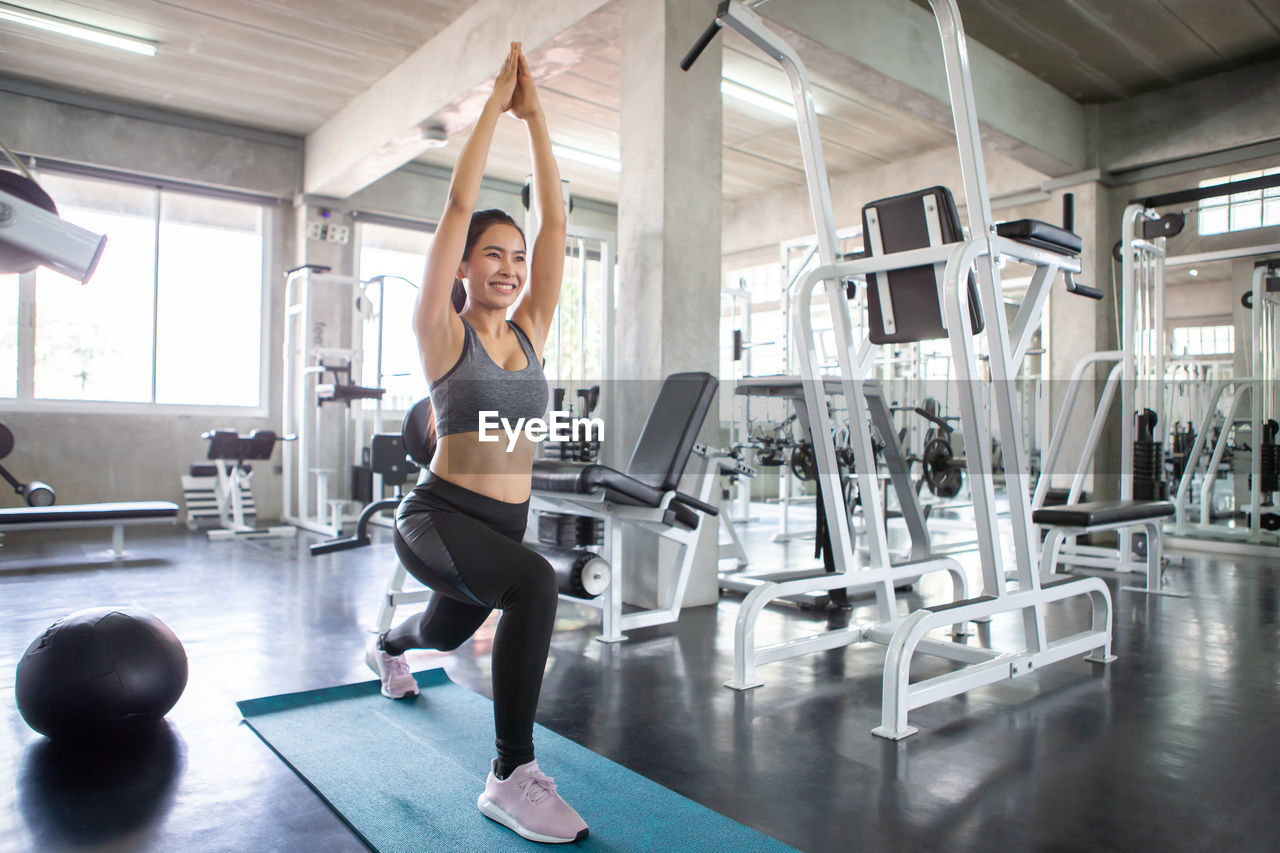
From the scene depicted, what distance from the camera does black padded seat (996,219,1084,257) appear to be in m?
2.25

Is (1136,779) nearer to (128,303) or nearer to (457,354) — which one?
(457,354)

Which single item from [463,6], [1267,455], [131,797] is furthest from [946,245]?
[1267,455]

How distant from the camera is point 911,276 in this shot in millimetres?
2385

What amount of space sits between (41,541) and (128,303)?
203 centimetres

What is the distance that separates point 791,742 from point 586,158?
6260 mm

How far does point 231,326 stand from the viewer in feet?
23.0

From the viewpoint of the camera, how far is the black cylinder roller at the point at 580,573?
108 inches

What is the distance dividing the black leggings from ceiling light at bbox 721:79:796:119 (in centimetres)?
498

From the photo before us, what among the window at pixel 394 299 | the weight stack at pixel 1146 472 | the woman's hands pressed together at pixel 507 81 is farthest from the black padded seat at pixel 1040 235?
the window at pixel 394 299

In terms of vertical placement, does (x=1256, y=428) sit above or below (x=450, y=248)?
below

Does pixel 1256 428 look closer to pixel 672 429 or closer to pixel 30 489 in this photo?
pixel 672 429

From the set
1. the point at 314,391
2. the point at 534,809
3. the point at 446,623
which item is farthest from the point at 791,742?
the point at 314,391

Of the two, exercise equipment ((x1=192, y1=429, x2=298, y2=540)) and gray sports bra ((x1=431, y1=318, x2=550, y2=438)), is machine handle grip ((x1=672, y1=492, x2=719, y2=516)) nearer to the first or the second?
gray sports bra ((x1=431, y1=318, x2=550, y2=438))

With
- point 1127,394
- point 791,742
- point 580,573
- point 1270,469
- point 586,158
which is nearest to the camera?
point 791,742
